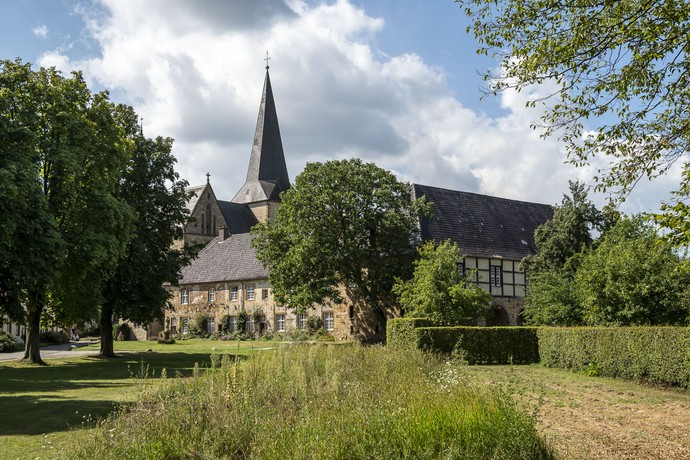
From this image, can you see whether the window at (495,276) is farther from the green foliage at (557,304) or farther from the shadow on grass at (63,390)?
the shadow on grass at (63,390)

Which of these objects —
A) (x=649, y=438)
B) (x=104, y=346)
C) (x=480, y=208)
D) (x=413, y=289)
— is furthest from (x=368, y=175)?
(x=649, y=438)

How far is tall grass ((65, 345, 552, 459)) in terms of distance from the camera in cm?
845

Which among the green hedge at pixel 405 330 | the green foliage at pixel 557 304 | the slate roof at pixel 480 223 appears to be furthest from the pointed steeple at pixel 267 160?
the green hedge at pixel 405 330

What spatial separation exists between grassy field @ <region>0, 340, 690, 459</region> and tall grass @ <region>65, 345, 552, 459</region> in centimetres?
71

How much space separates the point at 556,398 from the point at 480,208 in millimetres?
33507

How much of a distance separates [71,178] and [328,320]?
24.5 m

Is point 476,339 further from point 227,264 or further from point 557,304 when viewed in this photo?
point 227,264

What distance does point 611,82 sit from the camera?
11.0 m

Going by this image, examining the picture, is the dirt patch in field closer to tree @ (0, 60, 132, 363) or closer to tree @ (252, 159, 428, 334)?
tree @ (0, 60, 132, 363)

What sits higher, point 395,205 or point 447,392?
point 395,205

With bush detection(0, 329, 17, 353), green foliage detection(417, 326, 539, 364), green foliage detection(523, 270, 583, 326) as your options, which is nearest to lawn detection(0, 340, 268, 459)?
green foliage detection(417, 326, 539, 364)

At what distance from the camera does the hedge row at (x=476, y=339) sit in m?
27.5

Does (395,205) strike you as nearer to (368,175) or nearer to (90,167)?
(368,175)

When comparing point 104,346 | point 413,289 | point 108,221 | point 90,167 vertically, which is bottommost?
point 104,346
